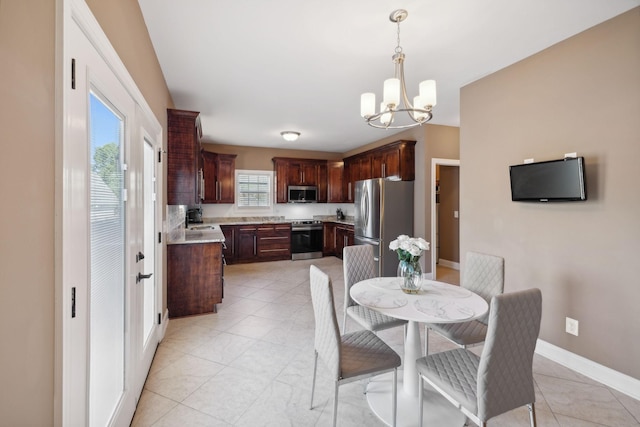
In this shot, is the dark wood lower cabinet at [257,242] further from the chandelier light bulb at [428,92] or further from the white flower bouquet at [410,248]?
the chandelier light bulb at [428,92]

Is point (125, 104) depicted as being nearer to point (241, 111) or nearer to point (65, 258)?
point (65, 258)

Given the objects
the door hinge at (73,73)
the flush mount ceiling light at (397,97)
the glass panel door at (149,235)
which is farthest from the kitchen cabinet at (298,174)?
the door hinge at (73,73)

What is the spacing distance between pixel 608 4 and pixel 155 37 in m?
3.36

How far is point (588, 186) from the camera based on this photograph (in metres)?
2.22

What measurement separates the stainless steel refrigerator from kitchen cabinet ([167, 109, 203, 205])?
2847 millimetres

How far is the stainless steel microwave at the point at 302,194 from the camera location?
267 inches

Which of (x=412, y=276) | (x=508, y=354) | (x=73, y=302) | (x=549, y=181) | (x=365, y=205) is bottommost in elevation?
(x=508, y=354)

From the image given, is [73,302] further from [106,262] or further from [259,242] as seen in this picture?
[259,242]

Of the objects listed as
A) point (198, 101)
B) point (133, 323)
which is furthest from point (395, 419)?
point (198, 101)

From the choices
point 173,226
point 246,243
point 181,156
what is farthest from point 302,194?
point 181,156

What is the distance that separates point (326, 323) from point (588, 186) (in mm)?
2312

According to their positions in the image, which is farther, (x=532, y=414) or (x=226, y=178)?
(x=226, y=178)
